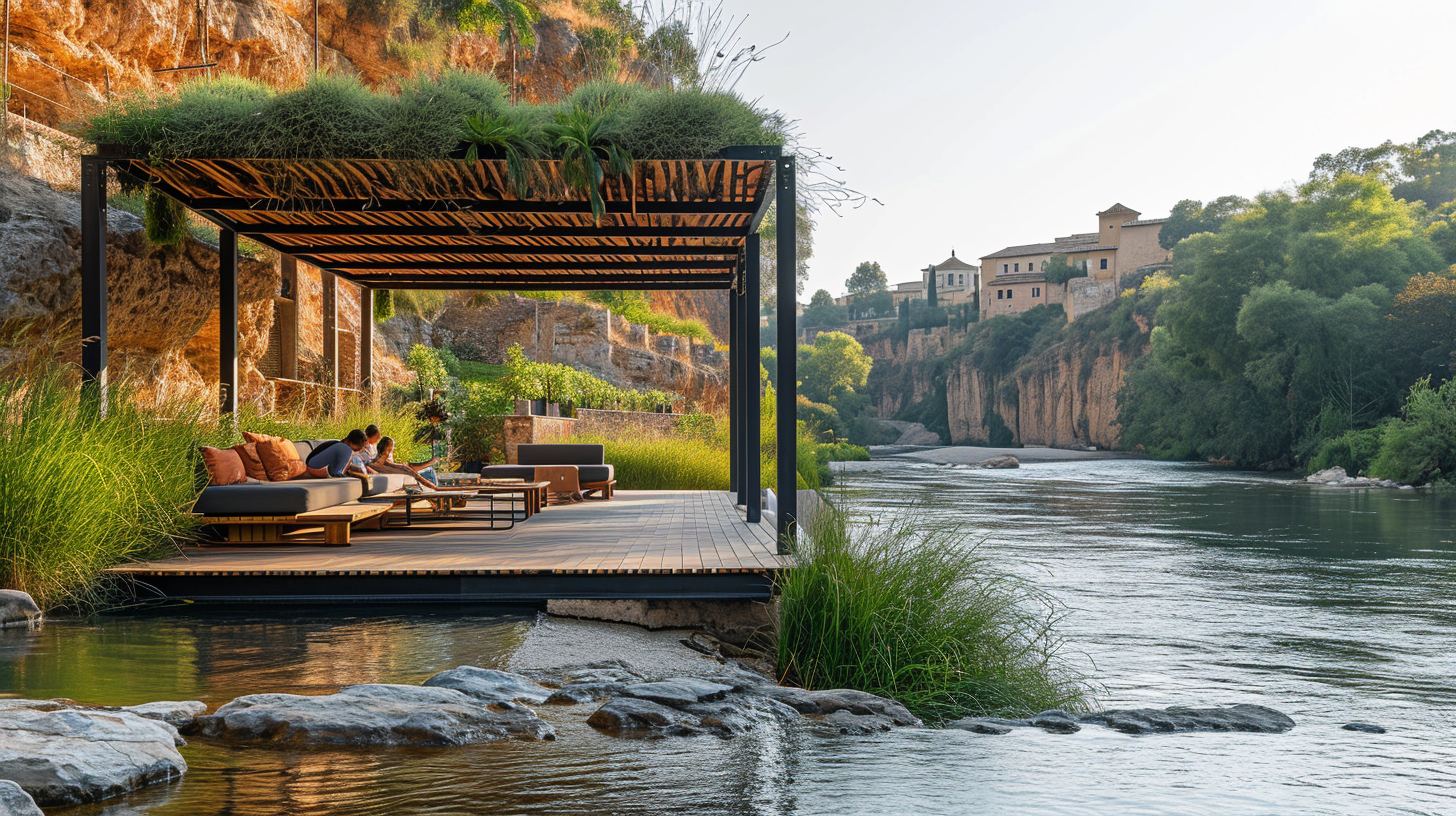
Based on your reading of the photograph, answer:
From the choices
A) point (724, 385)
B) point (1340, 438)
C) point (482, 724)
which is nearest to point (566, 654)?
point (482, 724)

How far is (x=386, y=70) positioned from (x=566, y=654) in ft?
68.4

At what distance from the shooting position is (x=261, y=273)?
12.8 meters

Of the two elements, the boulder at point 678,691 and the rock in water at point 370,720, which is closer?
the rock in water at point 370,720

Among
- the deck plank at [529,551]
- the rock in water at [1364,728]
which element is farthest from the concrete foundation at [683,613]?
the rock in water at [1364,728]

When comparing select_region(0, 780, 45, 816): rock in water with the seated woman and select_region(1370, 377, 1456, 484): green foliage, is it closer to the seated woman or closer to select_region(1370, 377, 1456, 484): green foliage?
the seated woman

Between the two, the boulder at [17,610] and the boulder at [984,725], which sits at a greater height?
the boulder at [17,610]

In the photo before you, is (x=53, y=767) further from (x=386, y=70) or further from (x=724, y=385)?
(x=724, y=385)

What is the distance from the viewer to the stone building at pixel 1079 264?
230ft

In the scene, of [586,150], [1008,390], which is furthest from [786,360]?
[1008,390]

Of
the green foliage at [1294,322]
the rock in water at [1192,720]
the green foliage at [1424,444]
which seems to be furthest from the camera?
the green foliage at [1294,322]

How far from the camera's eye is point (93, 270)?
7055 mm

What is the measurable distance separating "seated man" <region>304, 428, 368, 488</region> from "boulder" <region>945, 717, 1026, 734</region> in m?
5.95

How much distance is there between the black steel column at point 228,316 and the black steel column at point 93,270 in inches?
90.2

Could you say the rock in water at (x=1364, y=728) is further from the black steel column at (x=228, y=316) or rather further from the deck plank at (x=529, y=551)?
the black steel column at (x=228, y=316)
